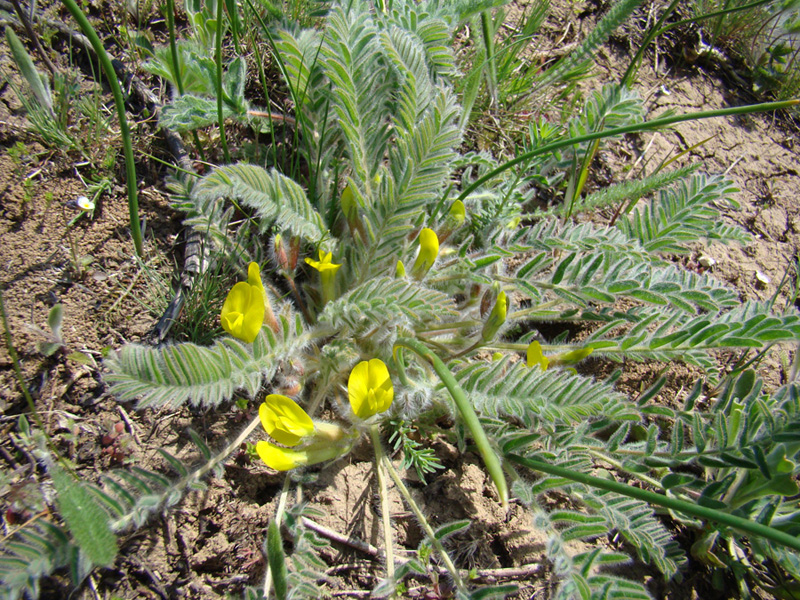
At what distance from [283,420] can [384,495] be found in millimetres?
464

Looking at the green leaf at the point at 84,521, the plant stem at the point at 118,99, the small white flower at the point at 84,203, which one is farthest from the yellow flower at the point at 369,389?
the small white flower at the point at 84,203

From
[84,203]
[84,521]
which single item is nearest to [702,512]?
[84,521]

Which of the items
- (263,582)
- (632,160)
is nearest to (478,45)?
(632,160)

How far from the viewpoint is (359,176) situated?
5.60 feet

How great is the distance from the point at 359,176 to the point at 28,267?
1.10 m

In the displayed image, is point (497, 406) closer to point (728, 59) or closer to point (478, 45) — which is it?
point (478, 45)

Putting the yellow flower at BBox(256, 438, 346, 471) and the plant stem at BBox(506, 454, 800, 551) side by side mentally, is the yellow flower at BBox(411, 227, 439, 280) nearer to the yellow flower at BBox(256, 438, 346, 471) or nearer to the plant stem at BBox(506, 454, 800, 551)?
the yellow flower at BBox(256, 438, 346, 471)

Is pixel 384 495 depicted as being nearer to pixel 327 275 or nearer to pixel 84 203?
pixel 327 275

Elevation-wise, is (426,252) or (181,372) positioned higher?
(426,252)

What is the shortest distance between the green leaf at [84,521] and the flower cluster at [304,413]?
36 centimetres

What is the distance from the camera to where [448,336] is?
1.88m

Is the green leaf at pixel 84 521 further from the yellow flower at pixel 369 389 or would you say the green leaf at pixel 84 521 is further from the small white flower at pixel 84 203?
the small white flower at pixel 84 203

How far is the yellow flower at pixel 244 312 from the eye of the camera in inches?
52.1

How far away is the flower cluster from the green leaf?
0.36 metres
